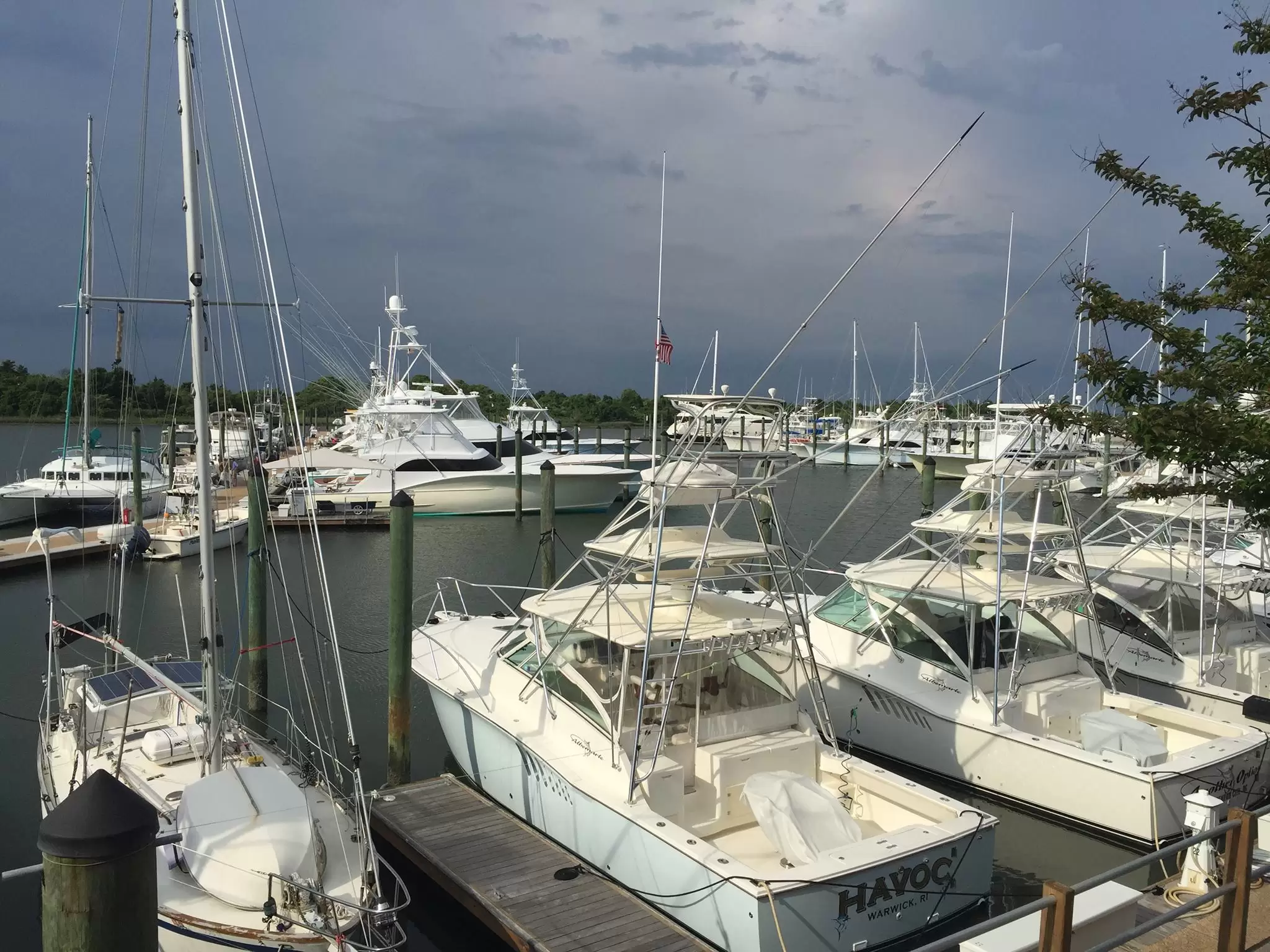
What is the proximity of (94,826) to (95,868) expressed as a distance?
0.17 m

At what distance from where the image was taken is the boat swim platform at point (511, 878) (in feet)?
25.8

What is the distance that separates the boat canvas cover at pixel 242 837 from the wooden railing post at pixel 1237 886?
6147 mm

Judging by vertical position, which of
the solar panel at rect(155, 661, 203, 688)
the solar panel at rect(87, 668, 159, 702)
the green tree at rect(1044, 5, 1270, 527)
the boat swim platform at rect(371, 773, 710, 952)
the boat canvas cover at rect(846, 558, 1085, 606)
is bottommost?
the boat swim platform at rect(371, 773, 710, 952)

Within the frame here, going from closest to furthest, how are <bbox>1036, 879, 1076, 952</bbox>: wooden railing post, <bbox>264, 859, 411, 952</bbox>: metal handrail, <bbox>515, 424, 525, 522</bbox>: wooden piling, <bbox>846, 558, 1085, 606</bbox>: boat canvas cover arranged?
<bbox>1036, 879, 1076, 952</bbox>: wooden railing post → <bbox>264, 859, 411, 952</bbox>: metal handrail → <bbox>846, 558, 1085, 606</bbox>: boat canvas cover → <bbox>515, 424, 525, 522</bbox>: wooden piling

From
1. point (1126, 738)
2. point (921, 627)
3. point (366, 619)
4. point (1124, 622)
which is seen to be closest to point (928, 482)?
point (1124, 622)

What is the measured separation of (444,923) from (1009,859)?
5.93 metres

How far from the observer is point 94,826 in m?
3.78

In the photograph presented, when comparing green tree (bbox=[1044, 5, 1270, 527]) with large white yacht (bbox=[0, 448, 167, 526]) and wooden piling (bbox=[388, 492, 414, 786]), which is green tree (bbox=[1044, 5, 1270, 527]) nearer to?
wooden piling (bbox=[388, 492, 414, 786])

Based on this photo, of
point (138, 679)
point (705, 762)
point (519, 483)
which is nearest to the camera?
point (705, 762)

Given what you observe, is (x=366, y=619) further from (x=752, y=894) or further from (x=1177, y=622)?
(x=752, y=894)

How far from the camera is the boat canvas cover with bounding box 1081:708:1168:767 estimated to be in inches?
408

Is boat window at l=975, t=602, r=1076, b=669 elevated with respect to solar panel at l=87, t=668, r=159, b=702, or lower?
elevated

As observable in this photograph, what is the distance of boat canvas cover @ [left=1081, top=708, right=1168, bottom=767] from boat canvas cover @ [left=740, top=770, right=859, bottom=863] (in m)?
3.85

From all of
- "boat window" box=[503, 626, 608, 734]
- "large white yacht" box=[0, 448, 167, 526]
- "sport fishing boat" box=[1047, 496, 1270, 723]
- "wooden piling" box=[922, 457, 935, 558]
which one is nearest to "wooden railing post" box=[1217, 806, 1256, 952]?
"boat window" box=[503, 626, 608, 734]
